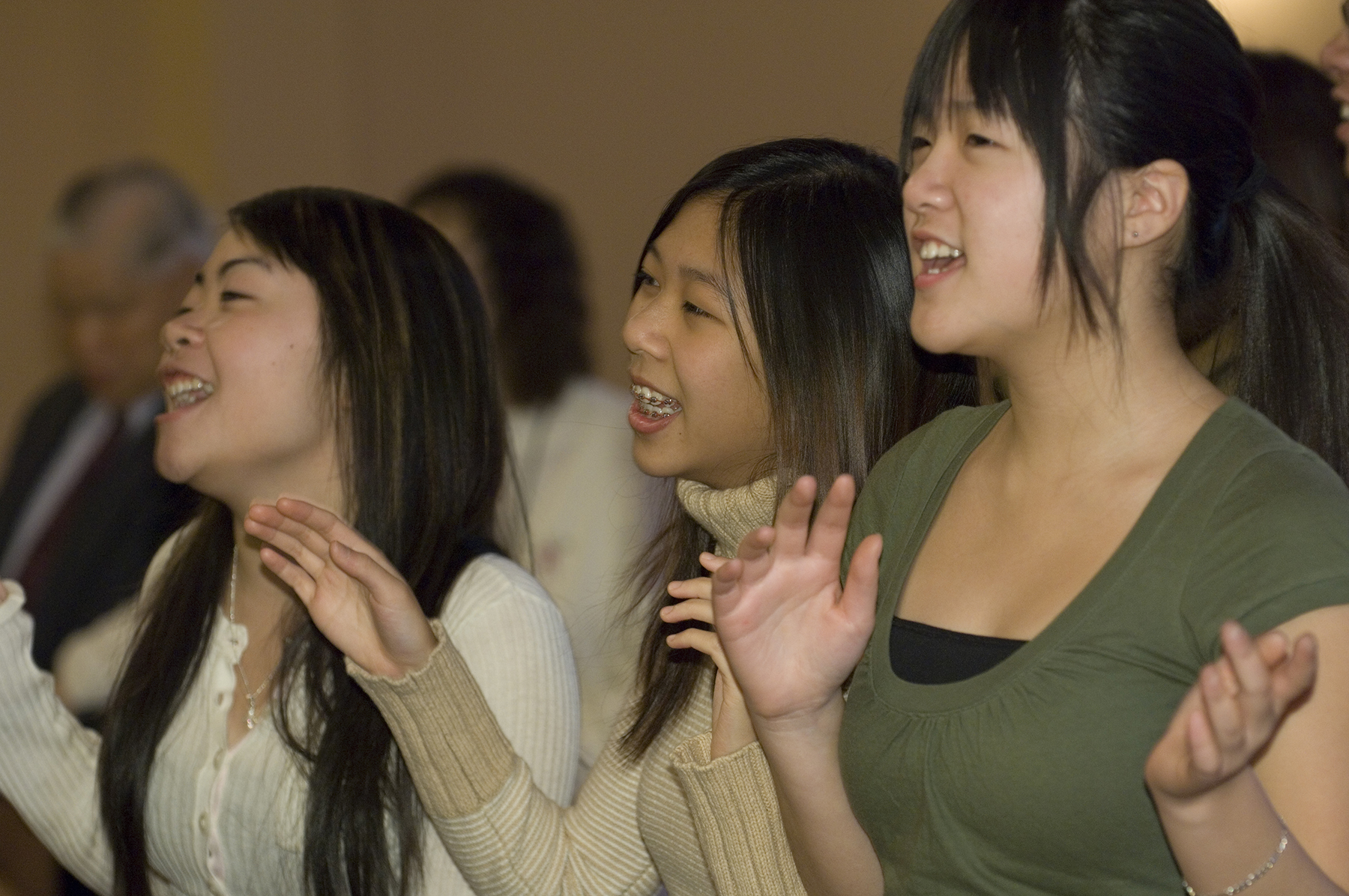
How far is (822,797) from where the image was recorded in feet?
4.21

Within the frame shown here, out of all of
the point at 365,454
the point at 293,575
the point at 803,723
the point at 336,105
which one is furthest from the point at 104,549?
the point at 336,105

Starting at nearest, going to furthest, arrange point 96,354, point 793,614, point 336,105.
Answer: point 793,614
point 96,354
point 336,105

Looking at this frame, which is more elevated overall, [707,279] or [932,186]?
[932,186]

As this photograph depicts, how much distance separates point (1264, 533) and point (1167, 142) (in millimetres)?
333

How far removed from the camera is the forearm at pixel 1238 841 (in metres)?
0.94

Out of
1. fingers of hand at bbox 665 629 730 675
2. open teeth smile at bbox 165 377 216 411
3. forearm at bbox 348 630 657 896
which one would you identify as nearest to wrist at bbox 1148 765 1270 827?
fingers of hand at bbox 665 629 730 675

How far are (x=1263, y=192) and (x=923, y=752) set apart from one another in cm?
61

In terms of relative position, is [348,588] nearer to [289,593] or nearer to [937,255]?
[289,593]

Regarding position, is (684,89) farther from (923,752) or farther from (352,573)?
(923,752)

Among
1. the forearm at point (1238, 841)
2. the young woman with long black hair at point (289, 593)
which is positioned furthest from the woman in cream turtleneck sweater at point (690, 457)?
the forearm at point (1238, 841)

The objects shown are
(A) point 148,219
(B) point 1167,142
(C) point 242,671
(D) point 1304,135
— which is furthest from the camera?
(A) point 148,219

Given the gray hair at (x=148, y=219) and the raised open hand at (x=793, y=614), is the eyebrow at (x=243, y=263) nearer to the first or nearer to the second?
the raised open hand at (x=793, y=614)

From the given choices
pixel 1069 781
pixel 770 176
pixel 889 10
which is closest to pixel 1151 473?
pixel 1069 781

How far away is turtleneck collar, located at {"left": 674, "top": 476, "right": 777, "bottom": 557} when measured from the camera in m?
1.53
